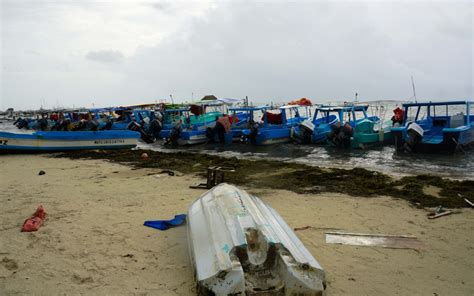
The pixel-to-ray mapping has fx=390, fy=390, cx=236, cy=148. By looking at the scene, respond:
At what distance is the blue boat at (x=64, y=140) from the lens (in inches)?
620

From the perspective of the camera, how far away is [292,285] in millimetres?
3514

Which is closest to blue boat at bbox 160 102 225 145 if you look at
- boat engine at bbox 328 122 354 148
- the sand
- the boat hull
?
boat engine at bbox 328 122 354 148

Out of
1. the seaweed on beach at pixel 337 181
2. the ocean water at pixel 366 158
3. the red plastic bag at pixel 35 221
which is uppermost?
the red plastic bag at pixel 35 221

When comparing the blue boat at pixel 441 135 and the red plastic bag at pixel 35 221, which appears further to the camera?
the blue boat at pixel 441 135

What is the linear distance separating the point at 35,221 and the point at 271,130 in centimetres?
1468

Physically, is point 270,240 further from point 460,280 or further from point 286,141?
Answer: point 286,141

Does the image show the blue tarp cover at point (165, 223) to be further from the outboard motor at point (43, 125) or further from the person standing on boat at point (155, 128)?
the outboard motor at point (43, 125)

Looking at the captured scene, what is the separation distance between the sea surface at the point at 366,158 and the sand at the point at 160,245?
5222 millimetres

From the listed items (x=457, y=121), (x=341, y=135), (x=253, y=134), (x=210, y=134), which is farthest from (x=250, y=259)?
(x=210, y=134)

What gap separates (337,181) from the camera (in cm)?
955

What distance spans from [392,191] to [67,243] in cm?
640

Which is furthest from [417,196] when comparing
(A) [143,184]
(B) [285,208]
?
(A) [143,184]

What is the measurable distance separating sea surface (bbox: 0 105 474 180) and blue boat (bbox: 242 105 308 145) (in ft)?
1.41

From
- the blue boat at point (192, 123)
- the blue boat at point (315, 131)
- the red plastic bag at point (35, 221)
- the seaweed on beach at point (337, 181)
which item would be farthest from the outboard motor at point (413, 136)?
the red plastic bag at point (35, 221)
